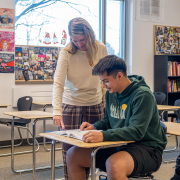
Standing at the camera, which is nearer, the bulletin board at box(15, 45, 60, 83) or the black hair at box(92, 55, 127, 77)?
the black hair at box(92, 55, 127, 77)

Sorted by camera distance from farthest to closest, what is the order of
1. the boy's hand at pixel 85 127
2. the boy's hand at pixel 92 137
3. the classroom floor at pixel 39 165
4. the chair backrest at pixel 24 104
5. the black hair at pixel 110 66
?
the chair backrest at pixel 24 104, the classroom floor at pixel 39 165, the boy's hand at pixel 85 127, the black hair at pixel 110 66, the boy's hand at pixel 92 137

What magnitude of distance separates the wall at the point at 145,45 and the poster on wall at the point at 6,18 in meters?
2.33

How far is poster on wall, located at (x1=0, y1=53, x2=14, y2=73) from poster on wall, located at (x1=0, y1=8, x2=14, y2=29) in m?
0.47

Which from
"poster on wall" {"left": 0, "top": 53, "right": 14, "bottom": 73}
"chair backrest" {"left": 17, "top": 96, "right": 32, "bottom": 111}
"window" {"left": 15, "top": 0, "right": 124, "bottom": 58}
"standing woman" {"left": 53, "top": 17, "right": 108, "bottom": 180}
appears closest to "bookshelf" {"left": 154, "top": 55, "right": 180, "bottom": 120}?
"window" {"left": 15, "top": 0, "right": 124, "bottom": 58}

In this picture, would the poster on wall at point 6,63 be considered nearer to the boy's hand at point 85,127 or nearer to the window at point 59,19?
the window at point 59,19

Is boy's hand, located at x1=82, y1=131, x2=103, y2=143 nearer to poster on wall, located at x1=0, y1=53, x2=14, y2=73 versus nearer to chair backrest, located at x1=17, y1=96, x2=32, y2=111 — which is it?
chair backrest, located at x1=17, y1=96, x2=32, y2=111

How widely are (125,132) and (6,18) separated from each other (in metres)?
3.68

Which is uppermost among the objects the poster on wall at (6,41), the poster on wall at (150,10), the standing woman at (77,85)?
the poster on wall at (150,10)

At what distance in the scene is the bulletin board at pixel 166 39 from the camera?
5.79 meters

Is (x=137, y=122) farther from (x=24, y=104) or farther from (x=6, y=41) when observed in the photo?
(x=6, y=41)

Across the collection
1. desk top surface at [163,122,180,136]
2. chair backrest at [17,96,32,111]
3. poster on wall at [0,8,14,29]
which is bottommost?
desk top surface at [163,122,180,136]

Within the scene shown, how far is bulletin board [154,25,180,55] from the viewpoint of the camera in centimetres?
579

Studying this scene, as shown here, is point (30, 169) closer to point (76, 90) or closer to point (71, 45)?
point (76, 90)

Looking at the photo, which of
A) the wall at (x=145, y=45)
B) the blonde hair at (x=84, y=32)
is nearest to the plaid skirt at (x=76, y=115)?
the blonde hair at (x=84, y=32)
